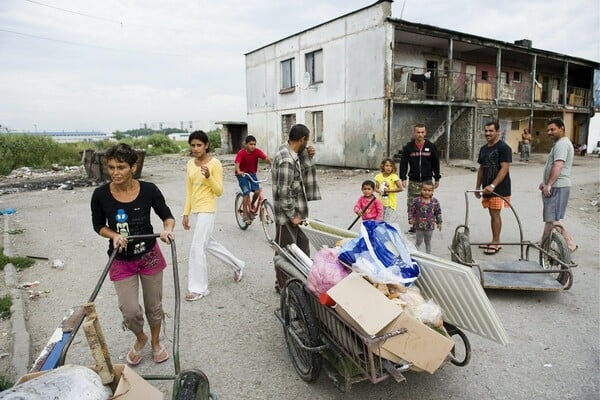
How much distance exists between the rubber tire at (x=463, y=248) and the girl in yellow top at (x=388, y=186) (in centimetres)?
112

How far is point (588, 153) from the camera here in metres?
29.2

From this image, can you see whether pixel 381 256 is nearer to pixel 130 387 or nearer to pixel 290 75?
pixel 130 387

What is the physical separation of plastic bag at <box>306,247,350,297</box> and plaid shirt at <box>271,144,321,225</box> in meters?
1.18

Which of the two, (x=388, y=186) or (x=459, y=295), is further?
(x=388, y=186)

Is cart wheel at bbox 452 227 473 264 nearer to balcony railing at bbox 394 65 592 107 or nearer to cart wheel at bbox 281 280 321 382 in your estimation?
cart wheel at bbox 281 280 321 382

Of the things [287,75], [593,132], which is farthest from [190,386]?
[593,132]

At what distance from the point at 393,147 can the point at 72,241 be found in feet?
51.9

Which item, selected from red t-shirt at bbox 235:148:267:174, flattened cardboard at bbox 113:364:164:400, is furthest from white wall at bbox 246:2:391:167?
flattened cardboard at bbox 113:364:164:400

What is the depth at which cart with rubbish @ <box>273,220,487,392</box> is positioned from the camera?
230 centimetres

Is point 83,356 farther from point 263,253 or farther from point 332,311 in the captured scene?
point 263,253

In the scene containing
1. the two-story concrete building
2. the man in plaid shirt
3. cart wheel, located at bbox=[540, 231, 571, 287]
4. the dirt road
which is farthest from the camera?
the two-story concrete building

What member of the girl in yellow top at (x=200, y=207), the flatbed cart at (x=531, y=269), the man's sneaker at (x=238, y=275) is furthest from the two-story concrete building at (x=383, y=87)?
the girl in yellow top at (x=200, y=207)

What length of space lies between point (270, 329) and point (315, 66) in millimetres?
18157

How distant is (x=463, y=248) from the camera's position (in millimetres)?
4648
